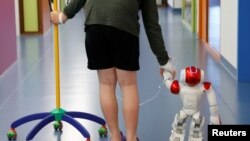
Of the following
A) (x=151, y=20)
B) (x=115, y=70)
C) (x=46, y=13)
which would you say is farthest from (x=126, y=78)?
(x=46, y=13)

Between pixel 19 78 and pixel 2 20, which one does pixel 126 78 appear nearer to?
pixel 19 78

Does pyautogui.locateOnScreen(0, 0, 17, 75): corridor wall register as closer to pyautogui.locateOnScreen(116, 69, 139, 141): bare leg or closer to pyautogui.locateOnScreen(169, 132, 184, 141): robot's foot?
pyautogui.locateOnScreen(116, 69, 139, 141): bare leg

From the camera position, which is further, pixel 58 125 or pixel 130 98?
pixel 58 125

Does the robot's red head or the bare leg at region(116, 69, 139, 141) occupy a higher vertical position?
the robot's red head

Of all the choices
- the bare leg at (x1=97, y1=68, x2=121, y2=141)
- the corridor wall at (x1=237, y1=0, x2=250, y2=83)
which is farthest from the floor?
the bare leg at (x1=97, y1=68, x2=121, y2=141)

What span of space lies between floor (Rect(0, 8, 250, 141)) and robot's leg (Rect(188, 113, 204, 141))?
0.32 metres

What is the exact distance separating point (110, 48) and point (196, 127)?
29.1 inches

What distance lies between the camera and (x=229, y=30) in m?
5.91

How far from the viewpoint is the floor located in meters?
3.87

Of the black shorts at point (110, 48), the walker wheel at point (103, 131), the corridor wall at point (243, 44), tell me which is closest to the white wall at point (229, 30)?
the corridor wall at point (243, 44)

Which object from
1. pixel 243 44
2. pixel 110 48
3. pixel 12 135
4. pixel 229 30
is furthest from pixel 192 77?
pixel 229 30

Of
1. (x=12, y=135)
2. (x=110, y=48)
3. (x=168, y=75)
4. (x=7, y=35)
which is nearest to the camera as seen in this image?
(x=110, y=48)

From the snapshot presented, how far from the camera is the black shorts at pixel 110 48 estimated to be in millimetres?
3000

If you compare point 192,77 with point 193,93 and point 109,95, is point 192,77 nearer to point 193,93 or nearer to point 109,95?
point 193,93
